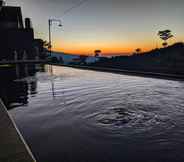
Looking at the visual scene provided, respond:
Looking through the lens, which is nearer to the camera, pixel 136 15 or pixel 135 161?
pixel 135 161

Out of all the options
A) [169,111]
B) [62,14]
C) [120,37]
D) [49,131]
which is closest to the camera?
[49,131]

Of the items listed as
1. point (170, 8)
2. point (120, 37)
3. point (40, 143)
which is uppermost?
point (170, 8)

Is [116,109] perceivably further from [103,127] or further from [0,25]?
[0,25]

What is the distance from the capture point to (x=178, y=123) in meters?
3.87

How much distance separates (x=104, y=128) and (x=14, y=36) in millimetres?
25658

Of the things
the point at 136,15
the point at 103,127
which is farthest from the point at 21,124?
the point at 136,15

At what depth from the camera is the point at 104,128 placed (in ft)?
12.0

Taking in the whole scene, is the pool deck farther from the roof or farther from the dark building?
the roof

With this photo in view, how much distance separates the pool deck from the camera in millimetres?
1971

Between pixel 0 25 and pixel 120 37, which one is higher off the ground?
pixel 0 25

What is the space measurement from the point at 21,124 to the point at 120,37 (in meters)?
22.6

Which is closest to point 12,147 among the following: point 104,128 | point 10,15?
point 104,128

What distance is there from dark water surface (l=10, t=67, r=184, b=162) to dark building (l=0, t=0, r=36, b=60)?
71.6 feet

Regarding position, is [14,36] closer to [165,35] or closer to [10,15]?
[10,15]
